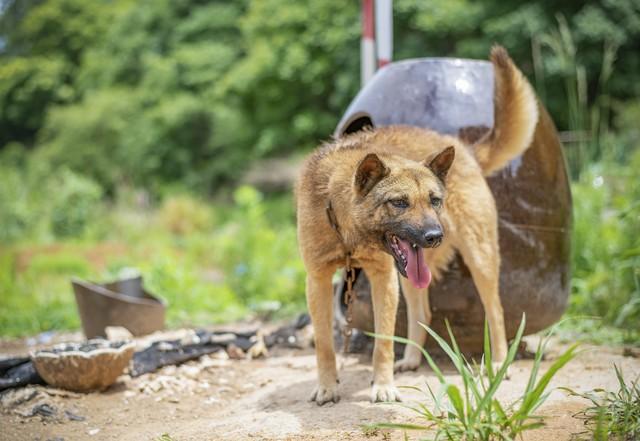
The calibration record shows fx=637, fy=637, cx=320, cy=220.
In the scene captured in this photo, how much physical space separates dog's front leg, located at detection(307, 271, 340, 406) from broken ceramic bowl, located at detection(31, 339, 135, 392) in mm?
1349

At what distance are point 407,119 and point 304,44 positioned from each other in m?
16.3

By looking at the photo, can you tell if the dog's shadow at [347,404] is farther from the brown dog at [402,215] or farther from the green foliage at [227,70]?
the green foliage at [227,70]

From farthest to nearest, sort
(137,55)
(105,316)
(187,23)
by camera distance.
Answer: (137,55), (187,23), (105,316)

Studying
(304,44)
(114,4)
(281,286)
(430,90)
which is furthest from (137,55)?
(430,90)

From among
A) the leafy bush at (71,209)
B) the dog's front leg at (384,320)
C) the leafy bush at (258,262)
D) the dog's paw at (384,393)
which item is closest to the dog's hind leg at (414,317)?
the dog's front leg at (384,320)

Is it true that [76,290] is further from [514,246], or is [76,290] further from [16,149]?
[16,149]

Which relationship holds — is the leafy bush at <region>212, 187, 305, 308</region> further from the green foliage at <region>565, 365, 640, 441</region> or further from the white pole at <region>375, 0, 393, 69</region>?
the green foliage at <region>565, 365, 640, 441</region>

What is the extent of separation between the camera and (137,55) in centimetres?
2928

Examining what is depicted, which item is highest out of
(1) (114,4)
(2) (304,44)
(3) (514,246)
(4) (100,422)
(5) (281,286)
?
(1) (114,4)

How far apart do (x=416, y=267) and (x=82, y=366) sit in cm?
224

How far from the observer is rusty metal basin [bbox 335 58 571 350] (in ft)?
14.2

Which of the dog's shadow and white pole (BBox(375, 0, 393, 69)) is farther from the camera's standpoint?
white pole (BBox(375, 0, 393, 69))

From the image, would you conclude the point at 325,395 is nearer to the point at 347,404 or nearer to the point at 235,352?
the point at 347,404

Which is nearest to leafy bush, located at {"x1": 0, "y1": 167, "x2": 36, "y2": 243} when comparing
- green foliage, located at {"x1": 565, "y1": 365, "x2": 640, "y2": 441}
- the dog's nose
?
the dog's nose
